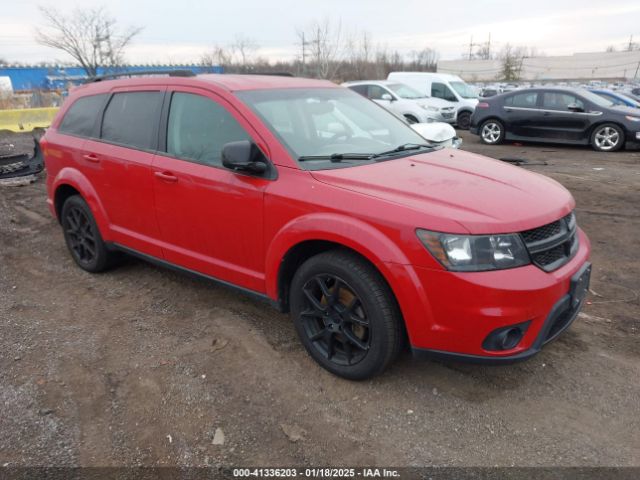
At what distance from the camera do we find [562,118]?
481 inches

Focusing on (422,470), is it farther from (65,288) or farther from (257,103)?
(65,288)

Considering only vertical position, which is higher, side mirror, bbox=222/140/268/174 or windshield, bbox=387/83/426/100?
windshield, bbox=387/83/426/100

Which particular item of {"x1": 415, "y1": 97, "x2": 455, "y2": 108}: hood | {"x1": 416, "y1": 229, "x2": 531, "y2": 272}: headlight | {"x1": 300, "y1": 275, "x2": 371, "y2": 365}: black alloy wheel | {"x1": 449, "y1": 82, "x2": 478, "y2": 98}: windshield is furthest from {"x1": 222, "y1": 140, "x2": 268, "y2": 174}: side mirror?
{"x1": 449, "y1": 82, "x2": 478, "y2": 98}: windshield

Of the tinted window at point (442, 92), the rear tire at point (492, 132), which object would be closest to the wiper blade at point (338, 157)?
the rear tire at point (492, 132)

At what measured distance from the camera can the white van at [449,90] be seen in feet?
57.0

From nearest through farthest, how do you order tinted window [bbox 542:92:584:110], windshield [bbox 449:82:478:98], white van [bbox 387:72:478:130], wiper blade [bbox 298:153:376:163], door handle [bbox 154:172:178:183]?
wiper blade [bbox 298:153:376:163] < door handle [bbox 154:172:178:183] < tinted window [bbox 542:92:584:110] < white van [bbox 387:72:478:130] < windshield [bbox 449:82:478:98]

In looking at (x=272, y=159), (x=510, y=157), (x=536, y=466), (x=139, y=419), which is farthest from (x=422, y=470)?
(x=510, y=157)

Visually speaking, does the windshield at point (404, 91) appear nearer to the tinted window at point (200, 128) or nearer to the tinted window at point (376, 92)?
the tinted window at point (376, 92)

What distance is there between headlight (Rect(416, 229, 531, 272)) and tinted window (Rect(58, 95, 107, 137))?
3379 mm

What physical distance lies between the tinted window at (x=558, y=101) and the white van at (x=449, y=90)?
16.1 feet

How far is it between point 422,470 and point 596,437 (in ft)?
3.13

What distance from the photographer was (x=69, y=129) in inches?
183

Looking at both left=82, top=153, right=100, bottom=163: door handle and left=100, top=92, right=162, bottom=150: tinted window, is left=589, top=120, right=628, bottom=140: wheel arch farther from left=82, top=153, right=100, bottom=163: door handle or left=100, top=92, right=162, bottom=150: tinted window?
left=82, top=153, right=100, bottom=163: door handle

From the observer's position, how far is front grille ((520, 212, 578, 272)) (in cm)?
256
